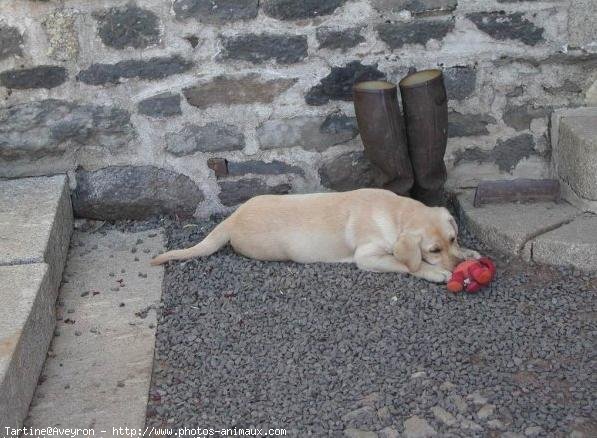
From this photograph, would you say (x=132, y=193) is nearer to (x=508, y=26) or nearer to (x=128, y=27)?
(x=128, y=27)

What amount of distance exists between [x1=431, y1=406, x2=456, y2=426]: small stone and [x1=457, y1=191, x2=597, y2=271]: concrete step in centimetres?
127

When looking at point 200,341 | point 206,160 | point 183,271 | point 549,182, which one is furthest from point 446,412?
point 206,160

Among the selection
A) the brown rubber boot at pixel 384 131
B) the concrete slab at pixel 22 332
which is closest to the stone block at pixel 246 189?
the brown rubber boot at pixel 384 131

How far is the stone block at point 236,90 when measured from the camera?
178 inches

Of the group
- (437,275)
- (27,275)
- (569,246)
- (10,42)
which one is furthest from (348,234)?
(10,42)

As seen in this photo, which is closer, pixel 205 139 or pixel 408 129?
pixel 408 129

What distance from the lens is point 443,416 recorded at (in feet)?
9.84

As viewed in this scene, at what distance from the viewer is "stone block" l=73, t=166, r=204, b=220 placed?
4688mm

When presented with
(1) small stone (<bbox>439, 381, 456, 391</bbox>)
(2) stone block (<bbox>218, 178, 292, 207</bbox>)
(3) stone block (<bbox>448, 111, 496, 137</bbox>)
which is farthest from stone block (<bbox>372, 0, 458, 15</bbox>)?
(1) small stone (<bbox>439, 381, 456, 391</bbox>)

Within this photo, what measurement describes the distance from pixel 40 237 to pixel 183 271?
66 cm

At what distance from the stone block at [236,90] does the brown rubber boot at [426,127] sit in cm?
62

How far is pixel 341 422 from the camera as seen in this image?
9.82 ft

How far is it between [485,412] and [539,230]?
4.50 feet

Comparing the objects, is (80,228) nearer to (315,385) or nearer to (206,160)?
(206,160)
